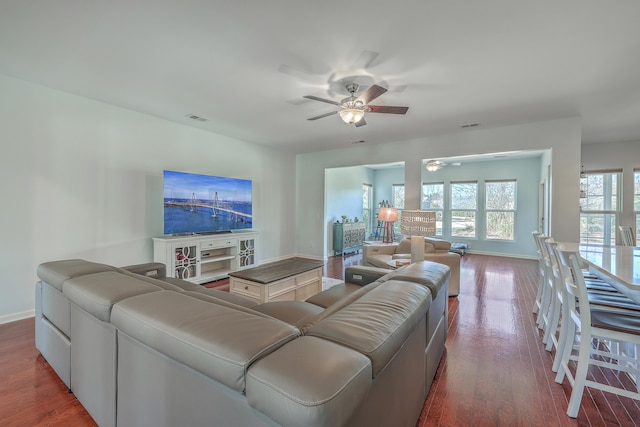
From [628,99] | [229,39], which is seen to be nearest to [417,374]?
[229,39]

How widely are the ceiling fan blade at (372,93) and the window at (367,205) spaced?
6.13 m

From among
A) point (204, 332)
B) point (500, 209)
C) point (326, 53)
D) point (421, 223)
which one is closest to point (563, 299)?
point (421, 223)

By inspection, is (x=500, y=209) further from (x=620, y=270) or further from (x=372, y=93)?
(x=372, y=93)

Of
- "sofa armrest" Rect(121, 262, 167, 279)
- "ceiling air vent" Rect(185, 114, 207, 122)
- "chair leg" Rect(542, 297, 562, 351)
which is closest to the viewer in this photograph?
"chair leg" Rect(542, 297, 562, 351)

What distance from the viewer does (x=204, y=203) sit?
15.3 ft

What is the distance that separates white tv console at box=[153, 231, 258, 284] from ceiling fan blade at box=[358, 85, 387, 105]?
316 centimetres

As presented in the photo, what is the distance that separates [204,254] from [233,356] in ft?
14.1

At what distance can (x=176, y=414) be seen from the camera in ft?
3.38

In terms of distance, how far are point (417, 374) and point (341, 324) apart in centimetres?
81

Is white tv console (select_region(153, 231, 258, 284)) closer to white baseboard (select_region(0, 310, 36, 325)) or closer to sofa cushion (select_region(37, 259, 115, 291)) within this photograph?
white baseboard (select_region(0, 310, 36, 325))

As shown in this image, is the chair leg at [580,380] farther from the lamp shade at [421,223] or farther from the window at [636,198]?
the window at [636,198]

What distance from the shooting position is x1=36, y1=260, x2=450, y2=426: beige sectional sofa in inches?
28.7

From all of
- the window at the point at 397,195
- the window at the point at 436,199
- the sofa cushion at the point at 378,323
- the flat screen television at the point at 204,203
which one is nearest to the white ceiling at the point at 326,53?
the flat screen television at the point at 204,203

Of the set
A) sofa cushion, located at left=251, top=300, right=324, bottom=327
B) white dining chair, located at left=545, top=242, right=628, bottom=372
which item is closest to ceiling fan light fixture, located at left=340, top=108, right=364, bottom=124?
A: sofa cushion, located at left=251, top=300, right=324, bottom=327
